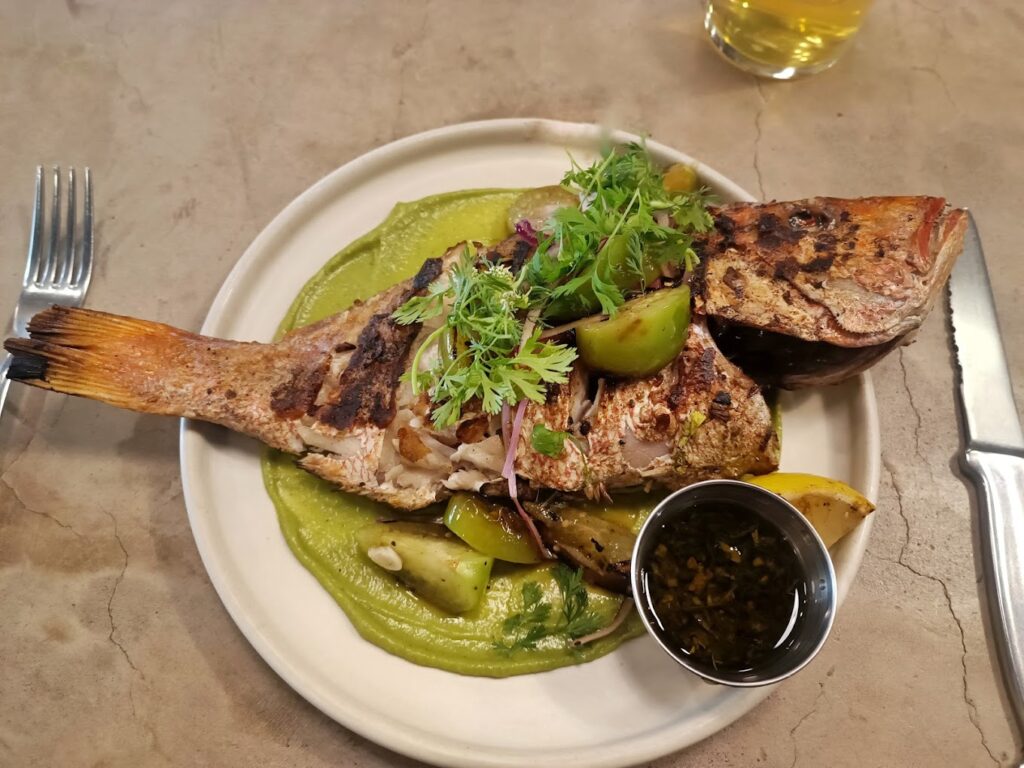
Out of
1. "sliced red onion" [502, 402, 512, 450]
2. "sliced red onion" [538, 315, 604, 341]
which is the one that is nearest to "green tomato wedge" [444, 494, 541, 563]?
"sliced red onion" [502, 402, 512, 450]

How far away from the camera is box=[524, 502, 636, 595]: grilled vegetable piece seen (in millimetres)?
2457

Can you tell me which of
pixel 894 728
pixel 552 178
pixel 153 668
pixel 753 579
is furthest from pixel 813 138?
pixel 153 668

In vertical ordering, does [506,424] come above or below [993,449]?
above

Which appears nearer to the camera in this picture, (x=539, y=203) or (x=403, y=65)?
(x=539, y=203)

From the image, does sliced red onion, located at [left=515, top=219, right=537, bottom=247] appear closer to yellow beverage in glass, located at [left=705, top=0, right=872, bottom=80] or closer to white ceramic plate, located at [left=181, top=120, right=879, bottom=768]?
white ceramic plate, located at [left=181, top=120, right=879, bottom=768]

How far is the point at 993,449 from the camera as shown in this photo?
112 inches

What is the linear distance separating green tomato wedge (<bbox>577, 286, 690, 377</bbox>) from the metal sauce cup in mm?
434

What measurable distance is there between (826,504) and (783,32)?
2535 mm

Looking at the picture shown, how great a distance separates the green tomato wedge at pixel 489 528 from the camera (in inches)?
97.5

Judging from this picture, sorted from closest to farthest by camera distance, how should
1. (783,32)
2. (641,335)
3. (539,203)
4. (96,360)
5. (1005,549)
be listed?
(641,335)
(96,360)
(1005,549)
(539,203)
(783,32)

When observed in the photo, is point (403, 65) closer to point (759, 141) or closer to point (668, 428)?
point (759, 141)

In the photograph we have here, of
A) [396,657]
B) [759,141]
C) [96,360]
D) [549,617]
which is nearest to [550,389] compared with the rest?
[549,617]

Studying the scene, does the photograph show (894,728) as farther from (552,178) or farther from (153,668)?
(153,668)

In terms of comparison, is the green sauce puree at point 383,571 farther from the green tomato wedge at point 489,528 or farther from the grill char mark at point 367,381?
the grill char mark at point 367,381
